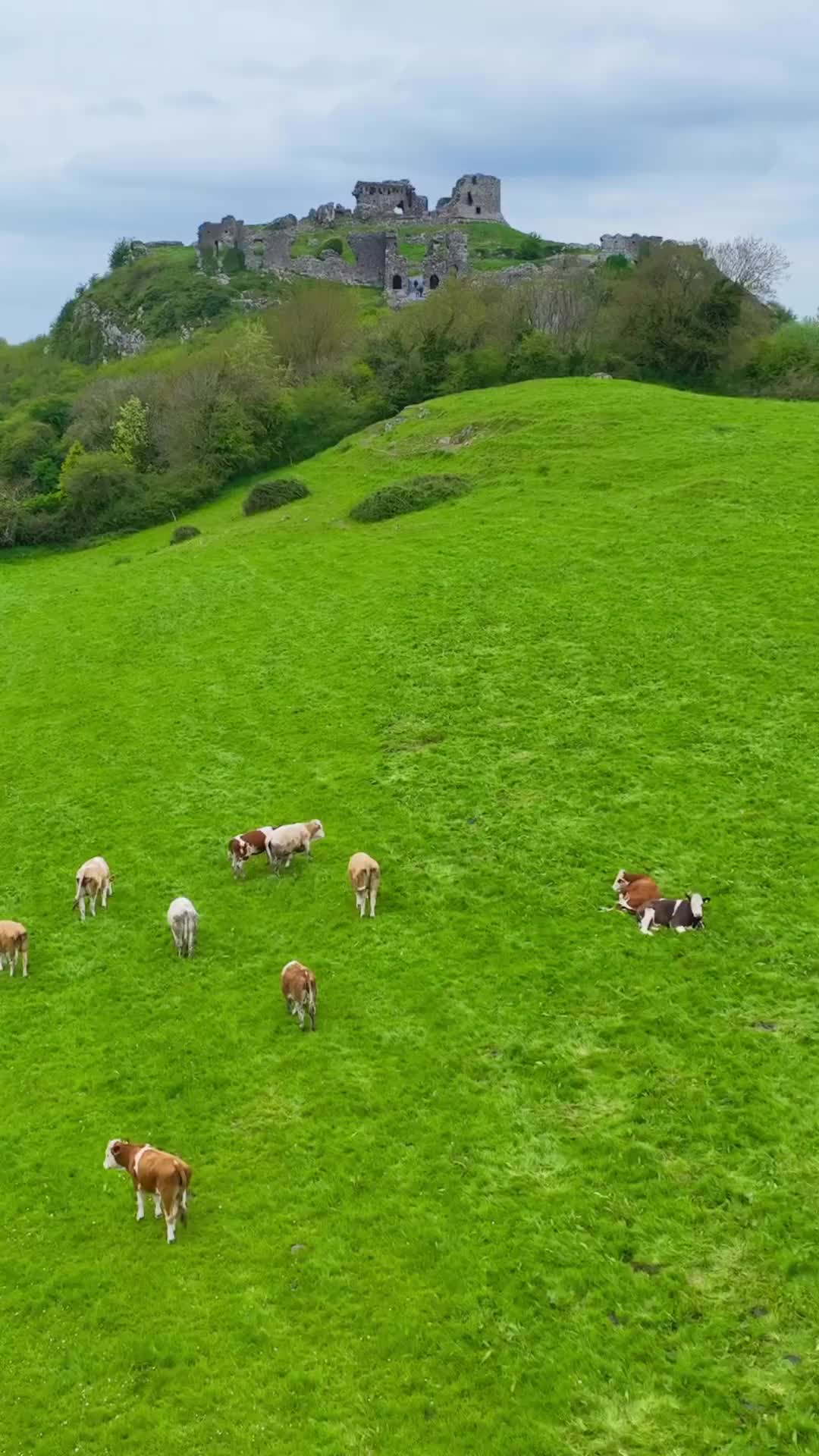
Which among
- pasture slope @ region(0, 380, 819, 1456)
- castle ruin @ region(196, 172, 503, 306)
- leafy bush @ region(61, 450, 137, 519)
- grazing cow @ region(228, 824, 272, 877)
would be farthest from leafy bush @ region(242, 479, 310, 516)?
castle ruin @ region(196, 172, 503, 306)

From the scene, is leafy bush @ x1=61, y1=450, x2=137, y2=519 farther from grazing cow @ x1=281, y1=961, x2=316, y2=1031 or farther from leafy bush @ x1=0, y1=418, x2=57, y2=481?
grazing cow @ x1=281, y1=961, x2=316, y2=1031

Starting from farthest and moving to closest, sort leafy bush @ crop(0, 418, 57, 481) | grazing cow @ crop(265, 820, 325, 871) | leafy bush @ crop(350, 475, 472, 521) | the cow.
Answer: leafy bush @ crop(0, 418, 57, 481)
leafy bush @ crop(350, 475, 472, 521)
grazing cow @ crop(265, 820, 325, 871)
the cow

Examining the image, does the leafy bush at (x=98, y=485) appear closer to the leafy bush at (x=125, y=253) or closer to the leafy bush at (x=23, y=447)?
the leafy bush at (x=23, y=447)

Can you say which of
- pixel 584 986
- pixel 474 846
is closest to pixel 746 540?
pixel 474 846

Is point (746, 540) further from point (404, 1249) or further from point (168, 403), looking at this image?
point (168, 403)

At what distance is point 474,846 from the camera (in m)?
20.6

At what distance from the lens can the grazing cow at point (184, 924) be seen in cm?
1805

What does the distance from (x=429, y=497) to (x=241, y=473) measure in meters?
25.2

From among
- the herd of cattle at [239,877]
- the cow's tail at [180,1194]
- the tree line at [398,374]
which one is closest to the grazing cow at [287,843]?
the herd of cattle at [239,877]

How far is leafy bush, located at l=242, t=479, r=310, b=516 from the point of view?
56.6 metres

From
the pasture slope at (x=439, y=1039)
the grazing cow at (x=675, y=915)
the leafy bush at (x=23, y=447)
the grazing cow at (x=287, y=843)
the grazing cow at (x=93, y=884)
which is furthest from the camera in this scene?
the leafy bush at (x=23, y=447)

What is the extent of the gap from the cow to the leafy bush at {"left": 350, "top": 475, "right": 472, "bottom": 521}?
32.6 m

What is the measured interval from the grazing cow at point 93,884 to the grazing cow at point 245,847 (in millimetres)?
2698

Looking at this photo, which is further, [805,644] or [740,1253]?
[805,644]
